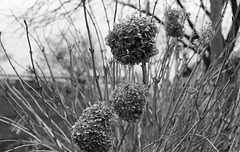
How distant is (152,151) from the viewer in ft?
2.91

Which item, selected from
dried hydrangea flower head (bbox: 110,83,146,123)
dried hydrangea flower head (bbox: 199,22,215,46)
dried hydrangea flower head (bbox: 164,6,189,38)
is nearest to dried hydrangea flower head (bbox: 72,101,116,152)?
Answer: dried hydrangea flower head (bbox: 110,83,146,123)

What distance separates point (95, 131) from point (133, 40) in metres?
0.17

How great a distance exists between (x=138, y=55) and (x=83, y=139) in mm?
174

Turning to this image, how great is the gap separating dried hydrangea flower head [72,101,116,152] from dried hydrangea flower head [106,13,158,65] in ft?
0.34

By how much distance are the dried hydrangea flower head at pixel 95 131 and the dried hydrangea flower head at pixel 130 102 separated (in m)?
0.02

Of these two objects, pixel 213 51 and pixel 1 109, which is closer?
pixel 213 51

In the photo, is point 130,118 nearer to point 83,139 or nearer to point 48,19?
point 83,139

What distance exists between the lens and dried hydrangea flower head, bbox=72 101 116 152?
0.56 m

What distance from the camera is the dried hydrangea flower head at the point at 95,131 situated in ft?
1.85

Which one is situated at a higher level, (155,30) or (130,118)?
(155,30)

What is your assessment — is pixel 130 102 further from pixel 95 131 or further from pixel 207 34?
pixel 207 34

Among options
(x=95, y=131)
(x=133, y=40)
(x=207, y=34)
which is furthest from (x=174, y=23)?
(x=95, y=131)

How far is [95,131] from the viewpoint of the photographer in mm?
568

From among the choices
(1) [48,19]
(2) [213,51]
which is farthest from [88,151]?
(1) [48,19]
